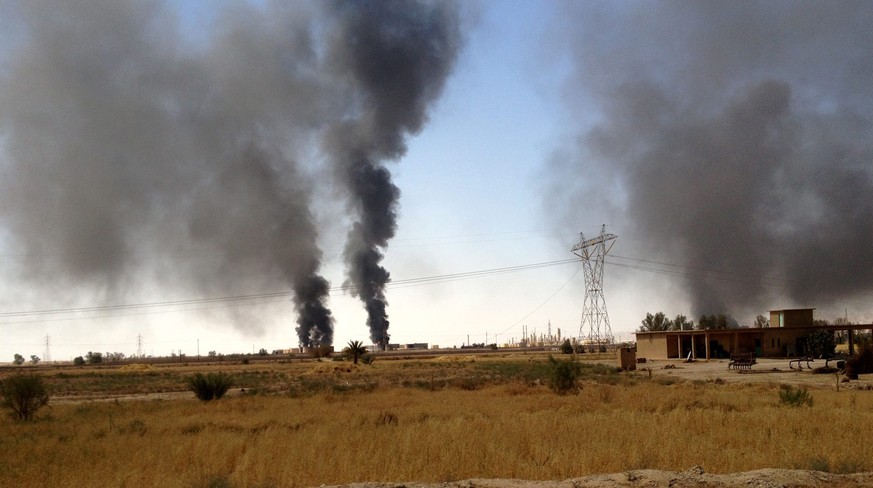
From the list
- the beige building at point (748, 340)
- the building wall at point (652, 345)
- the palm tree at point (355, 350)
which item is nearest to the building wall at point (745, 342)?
the beige building at point (748, 340)

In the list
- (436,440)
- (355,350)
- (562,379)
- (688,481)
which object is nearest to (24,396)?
(436,440)

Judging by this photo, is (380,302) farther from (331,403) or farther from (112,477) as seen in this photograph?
(112,477)

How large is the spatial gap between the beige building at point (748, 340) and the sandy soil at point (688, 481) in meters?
55.0

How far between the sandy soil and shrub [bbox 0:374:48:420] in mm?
21759

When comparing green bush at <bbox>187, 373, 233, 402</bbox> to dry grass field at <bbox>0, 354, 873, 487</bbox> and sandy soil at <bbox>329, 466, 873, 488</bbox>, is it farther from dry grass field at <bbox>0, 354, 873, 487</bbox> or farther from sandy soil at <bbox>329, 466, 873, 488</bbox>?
sandy soil at <bbox>329, 466, 873, 488</bbox>

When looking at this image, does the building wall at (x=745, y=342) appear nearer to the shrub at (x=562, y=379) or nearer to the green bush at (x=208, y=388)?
the shrub at (x=562, y=379)

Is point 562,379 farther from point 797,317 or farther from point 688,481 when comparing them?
point 797,317

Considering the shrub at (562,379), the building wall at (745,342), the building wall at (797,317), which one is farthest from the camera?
the building wall at (797,317)

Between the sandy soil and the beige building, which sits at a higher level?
the sandy soil

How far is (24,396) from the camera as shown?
26.4 metres

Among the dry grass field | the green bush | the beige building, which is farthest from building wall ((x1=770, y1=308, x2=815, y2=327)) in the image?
the green bush

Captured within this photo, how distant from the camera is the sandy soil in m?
10.3

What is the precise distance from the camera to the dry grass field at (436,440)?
12.7 metres

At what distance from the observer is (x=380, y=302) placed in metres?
139
